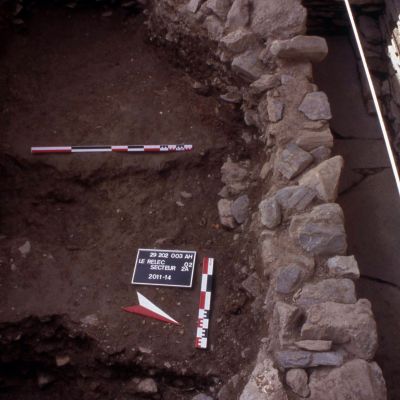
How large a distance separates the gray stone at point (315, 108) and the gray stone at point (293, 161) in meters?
0.27

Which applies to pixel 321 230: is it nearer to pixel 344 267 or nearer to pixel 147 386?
pixel 344 267

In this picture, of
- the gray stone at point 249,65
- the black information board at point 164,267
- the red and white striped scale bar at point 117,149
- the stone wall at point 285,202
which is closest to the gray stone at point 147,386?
the stone wall at point 285,202

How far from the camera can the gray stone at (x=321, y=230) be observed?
132 inches

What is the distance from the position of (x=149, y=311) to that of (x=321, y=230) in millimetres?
1161

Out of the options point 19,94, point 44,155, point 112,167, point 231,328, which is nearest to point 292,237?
point 231,328

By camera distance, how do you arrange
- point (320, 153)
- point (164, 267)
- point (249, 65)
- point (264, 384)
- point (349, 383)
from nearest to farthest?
point (349, 383), point (264, 384), point (320, 153), point (164, 267), point (249, 65)

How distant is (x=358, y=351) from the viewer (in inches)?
118

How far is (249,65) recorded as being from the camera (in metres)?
4.18

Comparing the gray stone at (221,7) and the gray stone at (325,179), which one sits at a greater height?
the gray stone at (221,7)

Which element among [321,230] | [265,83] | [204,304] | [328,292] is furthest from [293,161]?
[204,304]

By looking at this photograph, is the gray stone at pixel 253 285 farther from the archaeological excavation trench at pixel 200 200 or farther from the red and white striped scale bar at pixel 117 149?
the red and white striped scale bar at pixel 117 149

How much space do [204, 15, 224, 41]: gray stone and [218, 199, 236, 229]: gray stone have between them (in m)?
1.19

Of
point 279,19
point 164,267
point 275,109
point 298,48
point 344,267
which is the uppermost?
point 279,19

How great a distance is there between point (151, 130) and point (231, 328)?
5.40 feet
